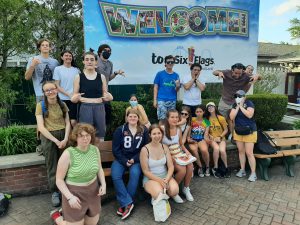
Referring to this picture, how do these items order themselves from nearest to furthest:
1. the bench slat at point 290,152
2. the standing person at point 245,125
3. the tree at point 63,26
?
the standing person at point 245,125 → the bench slat at point 290,152 → the tree at point 63,26

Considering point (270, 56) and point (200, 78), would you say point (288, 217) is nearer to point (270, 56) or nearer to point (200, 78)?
point (200, 78)

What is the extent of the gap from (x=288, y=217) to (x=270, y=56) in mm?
17564

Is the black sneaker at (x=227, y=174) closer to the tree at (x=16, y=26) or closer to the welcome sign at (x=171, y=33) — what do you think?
the welcome sign at (x=171, y=33)

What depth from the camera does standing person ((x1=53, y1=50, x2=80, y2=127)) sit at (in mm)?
4324

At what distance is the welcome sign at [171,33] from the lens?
607 cm

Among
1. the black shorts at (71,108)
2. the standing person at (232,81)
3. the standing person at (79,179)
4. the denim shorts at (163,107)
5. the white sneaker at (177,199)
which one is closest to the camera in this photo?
the standing person at (79,179)

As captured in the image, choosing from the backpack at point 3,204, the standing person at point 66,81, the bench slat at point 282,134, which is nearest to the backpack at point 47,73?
the standing person at point 66,81

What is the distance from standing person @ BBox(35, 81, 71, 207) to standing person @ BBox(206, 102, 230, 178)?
8.40 feet

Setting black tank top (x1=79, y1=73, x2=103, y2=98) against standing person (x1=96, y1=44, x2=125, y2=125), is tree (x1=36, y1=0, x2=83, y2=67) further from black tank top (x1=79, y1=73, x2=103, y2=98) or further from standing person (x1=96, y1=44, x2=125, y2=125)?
black tank top (x1=79, y1=73, x2=103, y2=98)

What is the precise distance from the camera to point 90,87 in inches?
157

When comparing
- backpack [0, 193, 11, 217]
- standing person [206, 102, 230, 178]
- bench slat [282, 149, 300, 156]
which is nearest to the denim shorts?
standing person [206, 102, 230, 178]

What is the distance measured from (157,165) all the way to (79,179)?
120 centimetres

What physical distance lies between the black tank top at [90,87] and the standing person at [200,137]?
1861mm

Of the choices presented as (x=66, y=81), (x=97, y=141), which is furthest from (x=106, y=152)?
(x=66, y=81)
